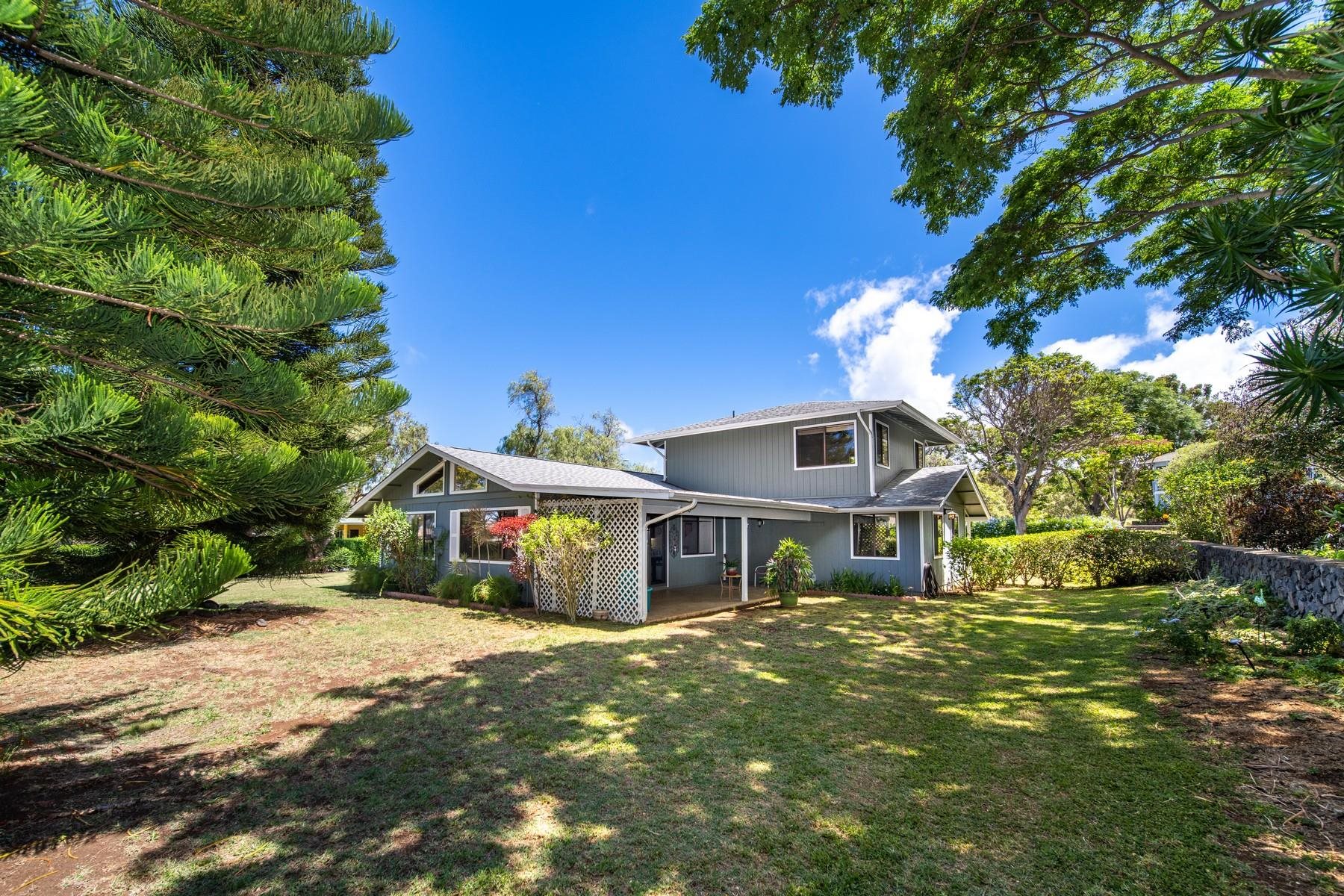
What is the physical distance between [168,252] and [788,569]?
1207 centimetres

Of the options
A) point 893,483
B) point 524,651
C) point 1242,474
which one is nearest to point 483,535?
point 524,651

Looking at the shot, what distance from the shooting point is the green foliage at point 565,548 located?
33.3ft

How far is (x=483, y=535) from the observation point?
13312mm

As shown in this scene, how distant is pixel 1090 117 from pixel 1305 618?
6.95 m

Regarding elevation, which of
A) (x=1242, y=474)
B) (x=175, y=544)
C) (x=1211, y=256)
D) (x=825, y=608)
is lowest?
(x=825, y=608)

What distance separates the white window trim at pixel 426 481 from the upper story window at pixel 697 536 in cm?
661

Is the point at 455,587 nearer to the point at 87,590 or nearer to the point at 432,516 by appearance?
the point at 432,516

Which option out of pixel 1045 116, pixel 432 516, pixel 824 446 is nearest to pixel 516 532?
pixel 432 516

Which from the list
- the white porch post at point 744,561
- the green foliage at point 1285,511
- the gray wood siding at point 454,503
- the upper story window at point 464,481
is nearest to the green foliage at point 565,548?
the gray wood siding at point 454,503

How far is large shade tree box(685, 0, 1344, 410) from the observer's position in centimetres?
627

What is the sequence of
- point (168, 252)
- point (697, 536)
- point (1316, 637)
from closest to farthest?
point (168, 252), point (1316, 637), point (697, 536)

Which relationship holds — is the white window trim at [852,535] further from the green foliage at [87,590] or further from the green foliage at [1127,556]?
the green foliage at [87,590]

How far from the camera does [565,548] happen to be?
33.4 feet

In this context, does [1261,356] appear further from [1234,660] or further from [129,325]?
[1234,660]
